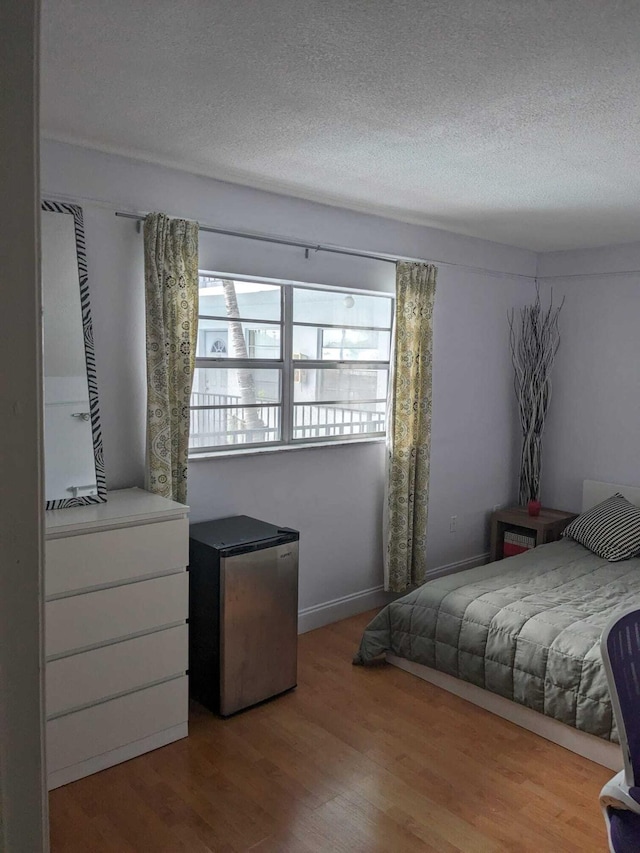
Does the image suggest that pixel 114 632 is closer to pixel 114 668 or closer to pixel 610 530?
pixel 114 668

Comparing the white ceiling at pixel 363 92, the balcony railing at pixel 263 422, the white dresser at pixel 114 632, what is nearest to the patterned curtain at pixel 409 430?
the balcony railing at pixel 263 422

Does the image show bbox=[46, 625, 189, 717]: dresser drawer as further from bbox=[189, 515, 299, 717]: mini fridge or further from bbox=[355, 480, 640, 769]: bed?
bbox=[355, 480, 640, 769]: bed

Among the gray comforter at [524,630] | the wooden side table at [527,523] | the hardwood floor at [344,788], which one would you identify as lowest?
the hardwood floor at [344,788]

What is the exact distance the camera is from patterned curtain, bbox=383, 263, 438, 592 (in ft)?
14.1

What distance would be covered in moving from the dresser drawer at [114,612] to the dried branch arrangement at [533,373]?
3.33 meters

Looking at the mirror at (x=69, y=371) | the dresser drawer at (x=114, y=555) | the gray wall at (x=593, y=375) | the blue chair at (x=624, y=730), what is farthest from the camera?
the gray wall at (x=593, y=375)

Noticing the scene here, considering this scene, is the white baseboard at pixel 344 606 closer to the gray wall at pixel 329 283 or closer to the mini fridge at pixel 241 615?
the gray wall at pixel 329 283

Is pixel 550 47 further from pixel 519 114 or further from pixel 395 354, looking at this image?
pixel 395 354

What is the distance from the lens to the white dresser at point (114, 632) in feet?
8.46

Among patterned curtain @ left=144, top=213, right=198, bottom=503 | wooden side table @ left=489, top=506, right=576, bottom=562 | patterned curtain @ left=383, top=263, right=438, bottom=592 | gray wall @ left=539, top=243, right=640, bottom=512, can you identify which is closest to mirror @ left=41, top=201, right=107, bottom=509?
patterned curtain @ left=144, top=213, right=198, bottom=503

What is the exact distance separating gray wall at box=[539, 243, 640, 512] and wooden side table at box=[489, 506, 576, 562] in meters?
0.38

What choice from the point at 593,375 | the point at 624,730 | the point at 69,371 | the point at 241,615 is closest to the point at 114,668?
the point at 241,615

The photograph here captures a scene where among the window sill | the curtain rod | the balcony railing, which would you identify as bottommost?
the window sill

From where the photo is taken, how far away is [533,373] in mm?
5316
